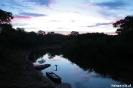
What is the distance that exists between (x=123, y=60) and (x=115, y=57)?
174 cm

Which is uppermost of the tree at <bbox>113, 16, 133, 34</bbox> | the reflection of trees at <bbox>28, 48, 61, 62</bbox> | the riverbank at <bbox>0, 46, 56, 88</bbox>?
the tree at <bbox>113, 16, 133, 34</bbox>

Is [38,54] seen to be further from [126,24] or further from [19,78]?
[19,78]

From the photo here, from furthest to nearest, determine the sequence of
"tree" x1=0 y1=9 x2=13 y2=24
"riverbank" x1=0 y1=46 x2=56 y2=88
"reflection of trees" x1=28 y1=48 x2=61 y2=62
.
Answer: "reflection of trees" x1=28 y1=48 x2=61 y2=62 → "tree" x1=0 y1=9 x2=13 y2=24 → "riverbank" x1=0 y1=46 x2=56 y2=88

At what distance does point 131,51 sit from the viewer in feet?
102

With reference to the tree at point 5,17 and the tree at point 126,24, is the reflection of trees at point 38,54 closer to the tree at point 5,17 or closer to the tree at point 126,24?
the tree at point 5,17

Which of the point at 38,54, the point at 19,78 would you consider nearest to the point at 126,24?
the point at 38,54

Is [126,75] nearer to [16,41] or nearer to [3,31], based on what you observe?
[3,31]

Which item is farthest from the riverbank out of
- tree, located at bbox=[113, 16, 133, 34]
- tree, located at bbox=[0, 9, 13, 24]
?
tree, located at bbox=[113, 16, 133, 34]

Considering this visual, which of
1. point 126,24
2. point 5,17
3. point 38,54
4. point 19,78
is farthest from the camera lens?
point 38,54

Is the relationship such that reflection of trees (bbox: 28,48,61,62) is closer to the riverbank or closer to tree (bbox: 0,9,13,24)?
tree (bbox: 0,9,13,24)

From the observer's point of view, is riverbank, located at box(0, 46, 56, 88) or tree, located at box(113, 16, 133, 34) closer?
riverbank, located at box(0, 46, 56, 88)

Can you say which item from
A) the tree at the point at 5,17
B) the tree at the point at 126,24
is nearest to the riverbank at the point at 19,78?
the tree at the point at 5,17

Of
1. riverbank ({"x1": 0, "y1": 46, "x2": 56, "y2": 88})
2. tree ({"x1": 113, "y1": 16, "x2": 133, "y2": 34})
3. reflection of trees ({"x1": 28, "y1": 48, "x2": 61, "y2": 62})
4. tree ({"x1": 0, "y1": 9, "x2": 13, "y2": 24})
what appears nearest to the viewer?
riverbank ({"x1": 0, "y1": 46, "x2": 56, "y2": 88})

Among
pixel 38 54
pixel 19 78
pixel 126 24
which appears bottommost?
pixel 38 54
